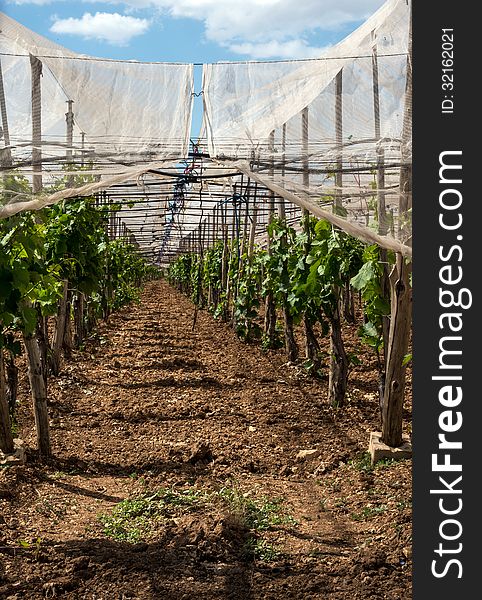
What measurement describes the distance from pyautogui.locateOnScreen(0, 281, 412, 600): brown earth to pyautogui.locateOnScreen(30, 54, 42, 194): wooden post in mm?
2151

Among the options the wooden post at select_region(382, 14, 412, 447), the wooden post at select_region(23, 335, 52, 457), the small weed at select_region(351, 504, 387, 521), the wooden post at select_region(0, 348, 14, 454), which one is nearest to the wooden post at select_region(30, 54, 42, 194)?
the wooden post at select_region(0, 348, 14, 454)

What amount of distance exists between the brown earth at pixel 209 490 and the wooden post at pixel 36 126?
215 centimetres

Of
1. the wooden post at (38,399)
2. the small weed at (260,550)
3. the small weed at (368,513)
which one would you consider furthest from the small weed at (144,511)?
the wooden post at (38,399)

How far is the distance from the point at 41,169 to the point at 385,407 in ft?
10.6

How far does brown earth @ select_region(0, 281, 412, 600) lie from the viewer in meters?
4.31

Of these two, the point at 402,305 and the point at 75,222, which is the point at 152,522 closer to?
the point at 402,305

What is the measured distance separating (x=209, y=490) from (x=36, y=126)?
2820 millimetres

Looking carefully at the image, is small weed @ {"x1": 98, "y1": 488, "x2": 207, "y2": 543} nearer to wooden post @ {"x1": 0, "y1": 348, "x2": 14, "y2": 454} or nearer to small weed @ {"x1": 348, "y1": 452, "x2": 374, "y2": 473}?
wooden post @ {"x1": 0, "y1": 348, "x2": 14, "y2": 454}

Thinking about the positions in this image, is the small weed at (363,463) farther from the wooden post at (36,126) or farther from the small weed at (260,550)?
the wooden post at (36,126)

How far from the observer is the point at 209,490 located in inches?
237

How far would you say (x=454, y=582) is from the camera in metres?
2.97

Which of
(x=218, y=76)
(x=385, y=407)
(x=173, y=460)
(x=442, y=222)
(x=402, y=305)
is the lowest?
(x=173, y=460)

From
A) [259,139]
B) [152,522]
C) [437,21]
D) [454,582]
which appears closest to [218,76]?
[259,139]

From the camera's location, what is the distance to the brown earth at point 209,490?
4.31m
